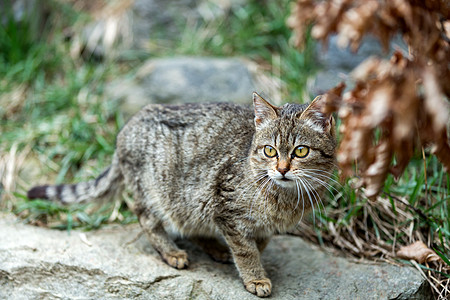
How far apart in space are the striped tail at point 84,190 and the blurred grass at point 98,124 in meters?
0.26

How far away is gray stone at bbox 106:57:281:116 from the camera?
5.74 m

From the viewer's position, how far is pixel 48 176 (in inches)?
203

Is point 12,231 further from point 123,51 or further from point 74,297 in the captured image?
point 123,51

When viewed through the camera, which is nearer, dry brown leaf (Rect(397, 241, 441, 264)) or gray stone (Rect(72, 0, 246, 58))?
dry brown leaf (Rect(397, 241, 441, 264))

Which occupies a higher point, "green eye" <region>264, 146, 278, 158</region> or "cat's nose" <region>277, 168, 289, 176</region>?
"green eye" <region>264, 146, 278, 158</region>

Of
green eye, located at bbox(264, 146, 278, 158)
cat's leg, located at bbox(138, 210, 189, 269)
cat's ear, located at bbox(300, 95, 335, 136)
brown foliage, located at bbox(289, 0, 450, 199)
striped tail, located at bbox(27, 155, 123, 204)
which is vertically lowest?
cat's leg, located at bbox(138, 210, 189, 269)

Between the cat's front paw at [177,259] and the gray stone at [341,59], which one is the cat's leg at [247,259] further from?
the gray stone at [341,59]

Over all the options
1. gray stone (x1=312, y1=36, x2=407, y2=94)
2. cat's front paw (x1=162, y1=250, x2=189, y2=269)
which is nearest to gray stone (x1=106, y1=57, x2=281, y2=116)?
gray stone (x1=312, y1=36, x2=407, y2=94)

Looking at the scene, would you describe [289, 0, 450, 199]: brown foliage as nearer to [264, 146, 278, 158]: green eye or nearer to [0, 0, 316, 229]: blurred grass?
[264, 146, 278, 158]: green eye

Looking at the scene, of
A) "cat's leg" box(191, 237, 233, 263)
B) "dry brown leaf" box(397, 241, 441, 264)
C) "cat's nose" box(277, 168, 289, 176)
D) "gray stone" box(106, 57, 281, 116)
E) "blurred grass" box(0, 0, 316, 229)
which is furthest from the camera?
"gray stone" box(106, 57, 281, 116)

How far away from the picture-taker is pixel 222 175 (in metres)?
3.50

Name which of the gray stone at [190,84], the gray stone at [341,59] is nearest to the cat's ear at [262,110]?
the gray stone at [190,84]

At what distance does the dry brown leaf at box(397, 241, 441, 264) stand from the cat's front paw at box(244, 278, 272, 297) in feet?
3.62

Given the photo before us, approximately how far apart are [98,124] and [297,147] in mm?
3159
